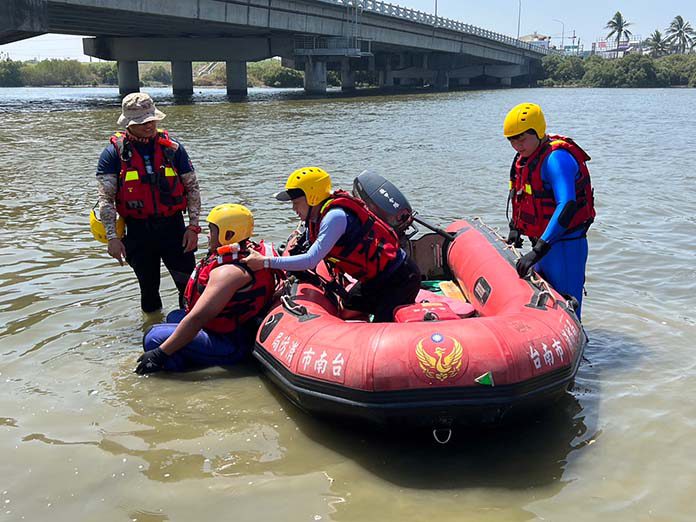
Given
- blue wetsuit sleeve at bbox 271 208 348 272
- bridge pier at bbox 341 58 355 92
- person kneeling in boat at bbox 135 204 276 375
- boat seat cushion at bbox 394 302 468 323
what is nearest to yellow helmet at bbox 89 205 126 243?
person kneeling in boat at bbox 135 204 276 375

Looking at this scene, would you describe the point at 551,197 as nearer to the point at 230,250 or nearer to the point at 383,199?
the point at 383,199

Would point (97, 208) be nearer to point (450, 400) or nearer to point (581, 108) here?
point (450, 400)

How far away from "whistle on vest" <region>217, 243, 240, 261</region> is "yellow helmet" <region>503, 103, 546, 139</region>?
75.1 inches

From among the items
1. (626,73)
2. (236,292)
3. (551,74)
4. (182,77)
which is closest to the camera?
(236,292)

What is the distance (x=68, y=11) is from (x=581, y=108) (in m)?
23.9

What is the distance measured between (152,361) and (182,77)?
42.4 metres

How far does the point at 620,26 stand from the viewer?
113 metres

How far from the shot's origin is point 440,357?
327cm

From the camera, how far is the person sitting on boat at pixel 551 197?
14.0 ft

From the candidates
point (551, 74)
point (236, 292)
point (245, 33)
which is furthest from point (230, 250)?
point (551, 74)

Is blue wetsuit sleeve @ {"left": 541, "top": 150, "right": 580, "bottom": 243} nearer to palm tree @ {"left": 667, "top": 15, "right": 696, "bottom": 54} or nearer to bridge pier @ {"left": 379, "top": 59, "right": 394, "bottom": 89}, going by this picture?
bridge pier @ {"left": 379, "top": 59, "right": 394, "bottom": 89}

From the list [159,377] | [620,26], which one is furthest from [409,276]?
[620,26]

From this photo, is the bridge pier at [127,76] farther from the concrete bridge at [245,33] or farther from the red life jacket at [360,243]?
the red life jacket at [360,243]

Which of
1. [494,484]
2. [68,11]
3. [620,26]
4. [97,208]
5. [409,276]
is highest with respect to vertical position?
[620,26]
